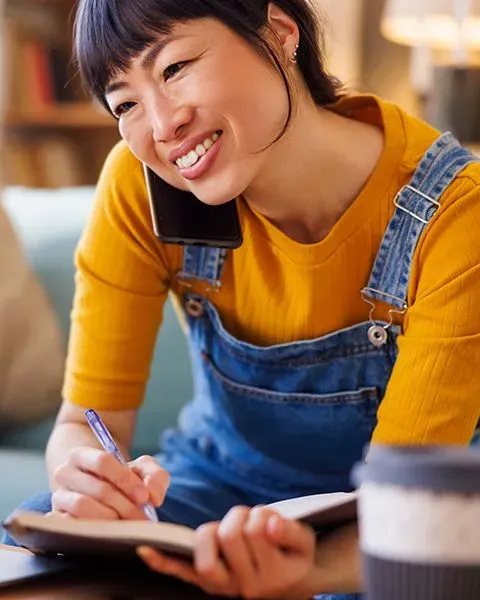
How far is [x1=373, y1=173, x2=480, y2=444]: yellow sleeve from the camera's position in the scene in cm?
111

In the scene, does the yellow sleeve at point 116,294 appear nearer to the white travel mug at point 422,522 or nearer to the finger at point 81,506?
the finger at point 81,506

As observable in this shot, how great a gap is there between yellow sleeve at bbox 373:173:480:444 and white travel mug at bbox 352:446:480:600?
1.46ft

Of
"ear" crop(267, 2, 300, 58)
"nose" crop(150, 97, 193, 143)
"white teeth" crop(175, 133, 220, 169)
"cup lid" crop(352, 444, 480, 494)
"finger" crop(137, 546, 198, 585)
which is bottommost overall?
"finger" crop(137, 546, 198, 585)

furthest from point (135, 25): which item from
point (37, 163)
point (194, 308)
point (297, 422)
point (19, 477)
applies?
point (37, 163)

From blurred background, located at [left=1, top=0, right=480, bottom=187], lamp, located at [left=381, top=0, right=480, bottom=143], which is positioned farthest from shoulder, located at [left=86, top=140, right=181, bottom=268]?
blurred background, located at [left=1, top=0, right=480, bottom=187]

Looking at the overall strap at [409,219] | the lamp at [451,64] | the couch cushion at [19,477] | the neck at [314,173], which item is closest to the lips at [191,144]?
the neck at [314,173]

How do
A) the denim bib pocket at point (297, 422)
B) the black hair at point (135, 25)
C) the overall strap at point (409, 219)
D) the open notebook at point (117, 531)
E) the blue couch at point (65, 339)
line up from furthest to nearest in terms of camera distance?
the blue couch at point (65, 339) → the denim bib pocket at point (297, 422) → the overall strap at point (409, 219) → the black hair at point (135, 25) → the open notebook at point (117, 531)

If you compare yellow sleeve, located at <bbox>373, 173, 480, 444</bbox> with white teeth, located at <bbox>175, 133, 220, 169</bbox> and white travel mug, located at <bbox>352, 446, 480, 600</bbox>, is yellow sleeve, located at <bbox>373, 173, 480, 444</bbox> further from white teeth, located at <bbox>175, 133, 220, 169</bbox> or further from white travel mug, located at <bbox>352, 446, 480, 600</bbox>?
white travel mug, located at <bbox>352, 446, 480, 600</bbox>

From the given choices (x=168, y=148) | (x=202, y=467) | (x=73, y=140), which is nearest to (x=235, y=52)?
(x=168, y=148)

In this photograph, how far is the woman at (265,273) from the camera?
3.61 ft

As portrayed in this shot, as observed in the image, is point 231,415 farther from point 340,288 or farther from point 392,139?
point 392,139

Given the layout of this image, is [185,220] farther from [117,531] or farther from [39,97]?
[39,97]

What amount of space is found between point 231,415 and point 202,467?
0.11 metres

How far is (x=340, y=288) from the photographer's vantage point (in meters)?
1.26
